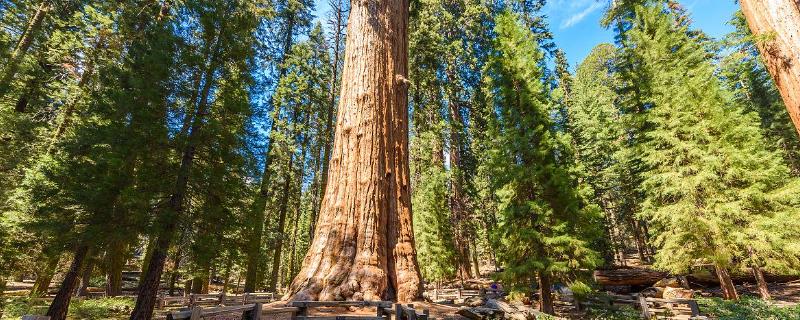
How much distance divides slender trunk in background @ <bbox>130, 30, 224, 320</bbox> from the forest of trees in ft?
0.18

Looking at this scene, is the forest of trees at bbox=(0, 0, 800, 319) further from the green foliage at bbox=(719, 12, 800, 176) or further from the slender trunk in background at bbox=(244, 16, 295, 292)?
the green foliage at bbox=(719, 12, 800, 176)

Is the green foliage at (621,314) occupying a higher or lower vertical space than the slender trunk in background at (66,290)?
lower

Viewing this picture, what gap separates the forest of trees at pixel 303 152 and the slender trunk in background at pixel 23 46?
9 cm

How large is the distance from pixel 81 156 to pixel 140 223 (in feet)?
14.3

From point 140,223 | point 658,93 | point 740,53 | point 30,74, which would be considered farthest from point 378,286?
point 30,74

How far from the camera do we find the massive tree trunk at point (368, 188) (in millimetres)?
6016

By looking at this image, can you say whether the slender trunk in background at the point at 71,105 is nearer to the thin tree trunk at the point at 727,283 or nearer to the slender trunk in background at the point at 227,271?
the slender trunk in background at the point at 227,271

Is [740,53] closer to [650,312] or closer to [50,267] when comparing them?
[650,312]

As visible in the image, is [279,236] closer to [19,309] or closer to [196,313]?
[19,309]

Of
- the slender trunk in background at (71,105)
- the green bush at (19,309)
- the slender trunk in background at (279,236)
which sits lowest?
the green bush at (19,309)

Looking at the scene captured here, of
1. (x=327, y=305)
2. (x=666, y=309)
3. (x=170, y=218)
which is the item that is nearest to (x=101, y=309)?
(x=170, y=218)

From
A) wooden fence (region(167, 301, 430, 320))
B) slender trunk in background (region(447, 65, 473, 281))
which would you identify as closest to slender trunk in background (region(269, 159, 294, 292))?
slender trunk in background (region(447, 65, 473, 281))

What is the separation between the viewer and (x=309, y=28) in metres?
19.6

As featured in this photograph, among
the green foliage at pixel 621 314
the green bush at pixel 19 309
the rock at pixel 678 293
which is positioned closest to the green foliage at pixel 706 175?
the rock at pixel 678 293
